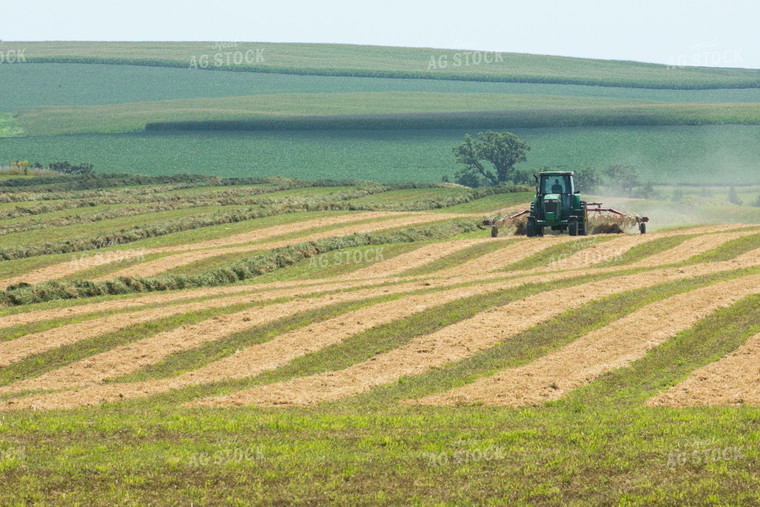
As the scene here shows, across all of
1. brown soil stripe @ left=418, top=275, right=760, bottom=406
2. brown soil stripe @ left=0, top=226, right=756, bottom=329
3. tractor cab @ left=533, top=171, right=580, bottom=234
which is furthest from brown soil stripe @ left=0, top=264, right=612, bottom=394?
tractor cab @ left=533, top=171, right=580, bottom=234

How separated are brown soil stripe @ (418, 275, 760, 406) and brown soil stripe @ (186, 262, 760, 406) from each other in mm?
405

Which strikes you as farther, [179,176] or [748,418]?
[179,176]

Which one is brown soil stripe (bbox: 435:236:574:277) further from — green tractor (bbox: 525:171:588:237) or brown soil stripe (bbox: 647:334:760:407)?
brown soil stripe (bbox: 647:334:760:407)

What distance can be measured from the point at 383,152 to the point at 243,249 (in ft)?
282

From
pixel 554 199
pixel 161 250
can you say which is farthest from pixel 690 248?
pixel 161 250

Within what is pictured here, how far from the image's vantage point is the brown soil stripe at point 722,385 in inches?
739

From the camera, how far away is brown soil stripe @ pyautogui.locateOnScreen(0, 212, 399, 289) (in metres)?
41.1

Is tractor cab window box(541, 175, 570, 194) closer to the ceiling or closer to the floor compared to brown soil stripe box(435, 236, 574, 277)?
closer to the ceiling

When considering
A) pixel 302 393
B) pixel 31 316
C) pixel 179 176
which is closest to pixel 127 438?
pixel 302 393

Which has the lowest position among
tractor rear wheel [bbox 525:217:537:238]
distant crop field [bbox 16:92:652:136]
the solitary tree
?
tractor rear wheel [bbox 525:217:537:238]

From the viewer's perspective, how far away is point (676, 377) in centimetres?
2091

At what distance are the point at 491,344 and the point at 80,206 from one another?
54480 millimetres

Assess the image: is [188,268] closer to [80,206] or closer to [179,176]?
[80,206]

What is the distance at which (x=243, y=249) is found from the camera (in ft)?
154
